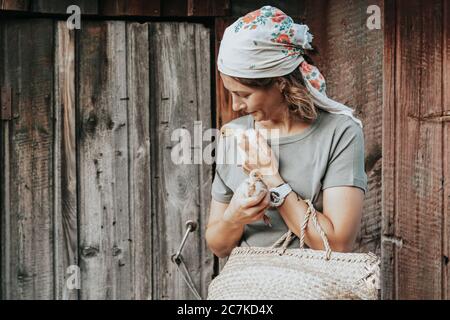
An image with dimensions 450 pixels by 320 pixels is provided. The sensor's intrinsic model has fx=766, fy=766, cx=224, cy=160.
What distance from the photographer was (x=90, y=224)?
3.88 meters

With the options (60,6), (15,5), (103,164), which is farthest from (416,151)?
(15,5)

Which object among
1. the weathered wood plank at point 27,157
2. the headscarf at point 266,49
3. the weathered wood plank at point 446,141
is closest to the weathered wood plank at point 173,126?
the weathered wood plank at point 27,157

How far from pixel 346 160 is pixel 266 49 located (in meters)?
0.50

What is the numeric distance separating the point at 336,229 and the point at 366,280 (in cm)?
30

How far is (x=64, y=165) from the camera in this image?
3.82 metres

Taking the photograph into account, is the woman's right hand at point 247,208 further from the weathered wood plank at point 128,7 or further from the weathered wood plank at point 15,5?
the weathered wood plank at point 15,5

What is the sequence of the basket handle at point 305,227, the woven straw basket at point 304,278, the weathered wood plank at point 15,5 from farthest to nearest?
the weathered wood plank at point 15,5 → the basket handle at point 305,227 → the woven straw basket at point 304,278

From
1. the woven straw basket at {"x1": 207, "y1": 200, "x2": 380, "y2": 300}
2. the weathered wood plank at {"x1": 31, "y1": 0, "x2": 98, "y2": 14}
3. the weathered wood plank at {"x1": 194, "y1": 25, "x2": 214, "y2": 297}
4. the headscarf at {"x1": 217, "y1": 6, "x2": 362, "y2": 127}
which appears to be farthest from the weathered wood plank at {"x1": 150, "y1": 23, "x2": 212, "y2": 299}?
the woven straw basket at {"x1": 207, "y1": 200, "x2": 380, "y2": 300}

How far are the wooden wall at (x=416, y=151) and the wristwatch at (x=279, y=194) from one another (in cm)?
124

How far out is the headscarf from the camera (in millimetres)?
2781

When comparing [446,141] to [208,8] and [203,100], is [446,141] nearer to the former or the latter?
Result: [203,100]

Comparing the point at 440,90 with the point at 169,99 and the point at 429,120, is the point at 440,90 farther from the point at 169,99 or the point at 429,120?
the point at 169,99

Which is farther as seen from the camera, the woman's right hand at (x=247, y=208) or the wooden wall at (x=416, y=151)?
the wooden wall at (x=416, y=151)

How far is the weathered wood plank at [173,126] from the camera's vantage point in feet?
12.8
